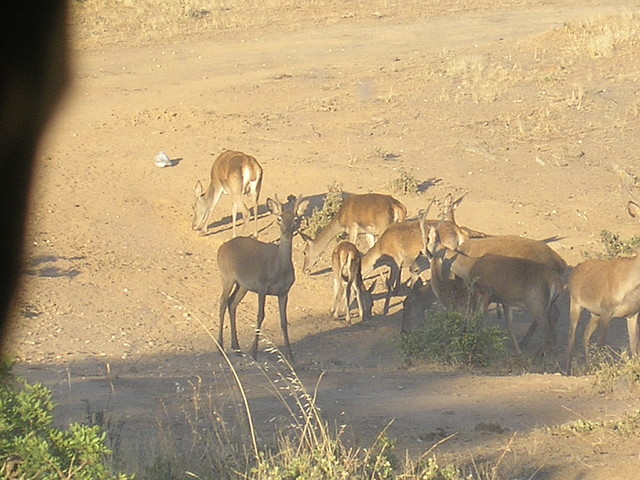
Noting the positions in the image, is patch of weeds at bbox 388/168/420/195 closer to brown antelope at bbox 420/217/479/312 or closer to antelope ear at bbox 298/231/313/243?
antelope ear at bbox 298/231/313/243

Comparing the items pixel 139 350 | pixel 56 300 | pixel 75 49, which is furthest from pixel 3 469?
pixel 75 49

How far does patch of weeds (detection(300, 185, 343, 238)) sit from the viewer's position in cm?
1728

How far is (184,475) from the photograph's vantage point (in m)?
6.73

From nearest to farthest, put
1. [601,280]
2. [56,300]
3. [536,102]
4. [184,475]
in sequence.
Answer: [184,475] < [601,280] < [56,300] < [536,102]

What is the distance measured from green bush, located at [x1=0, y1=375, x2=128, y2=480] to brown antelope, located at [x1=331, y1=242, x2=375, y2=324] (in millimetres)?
8287

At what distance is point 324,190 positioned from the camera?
18391 millimetres

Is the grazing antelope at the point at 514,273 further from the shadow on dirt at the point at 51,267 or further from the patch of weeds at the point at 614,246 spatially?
the shadow on dirt at the point at 51,267

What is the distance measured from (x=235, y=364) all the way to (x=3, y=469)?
20.7 ft

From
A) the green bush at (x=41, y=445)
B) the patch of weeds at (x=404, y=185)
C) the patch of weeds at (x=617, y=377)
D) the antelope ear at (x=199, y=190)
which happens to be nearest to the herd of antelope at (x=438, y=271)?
the patch of weeds at (x=617, y=377)

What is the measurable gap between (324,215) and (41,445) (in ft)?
38.3

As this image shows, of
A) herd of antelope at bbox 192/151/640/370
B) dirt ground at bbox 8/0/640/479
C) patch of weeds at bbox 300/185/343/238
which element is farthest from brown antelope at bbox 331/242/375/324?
patch of weeds at bbox 300/185/343/238

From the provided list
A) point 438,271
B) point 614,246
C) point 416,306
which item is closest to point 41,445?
point 438,271

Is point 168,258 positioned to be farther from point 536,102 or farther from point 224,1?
point 224,1

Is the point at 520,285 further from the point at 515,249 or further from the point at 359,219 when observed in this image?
the point at 359,219
